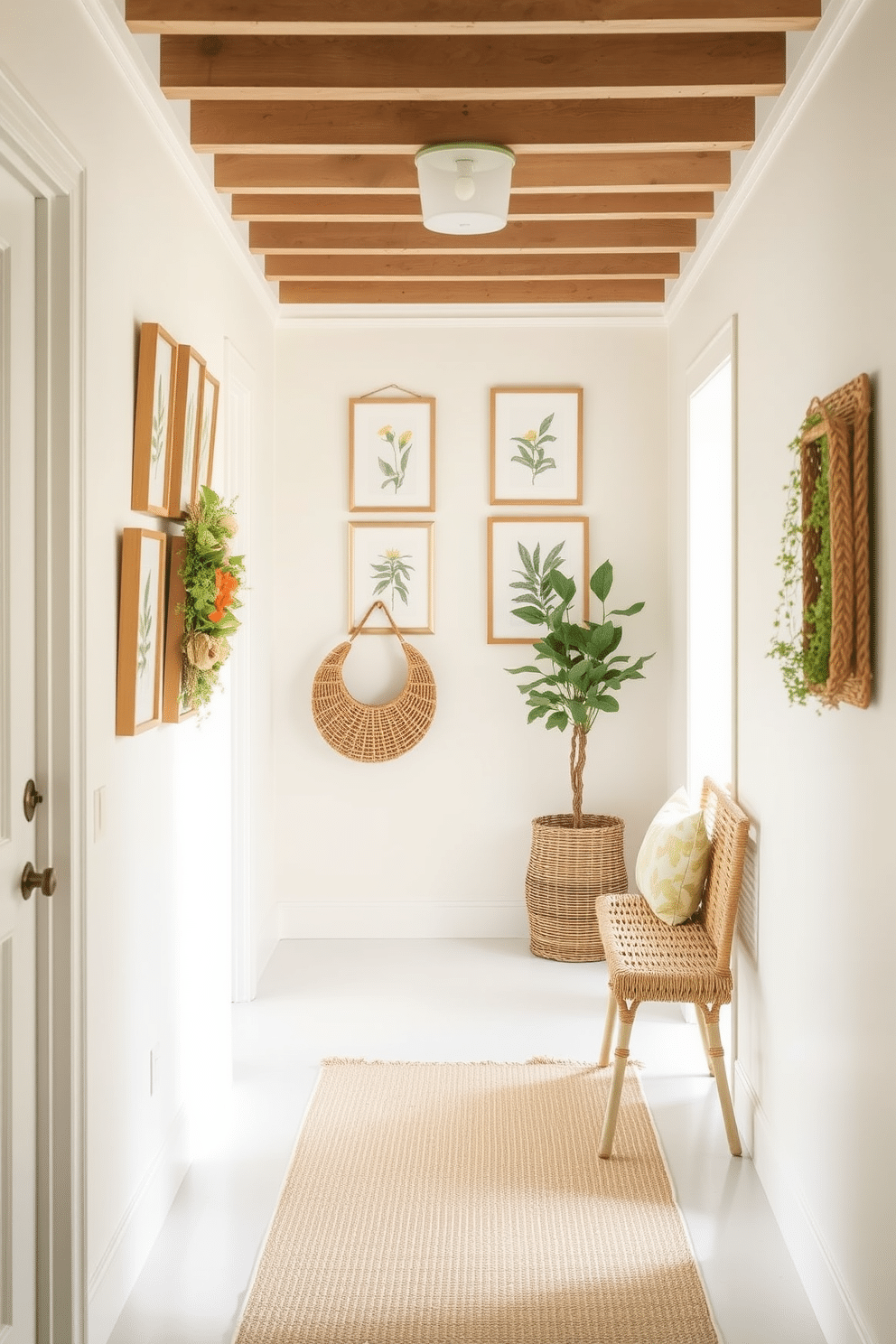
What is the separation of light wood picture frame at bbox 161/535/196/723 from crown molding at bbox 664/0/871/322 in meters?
1.65

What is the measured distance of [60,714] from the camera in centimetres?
211

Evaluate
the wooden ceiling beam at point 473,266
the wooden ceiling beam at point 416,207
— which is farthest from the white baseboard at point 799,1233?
the wooden ceiling beam at point 473,266

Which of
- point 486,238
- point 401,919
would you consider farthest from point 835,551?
point 401,919

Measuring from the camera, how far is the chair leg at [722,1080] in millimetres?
3080

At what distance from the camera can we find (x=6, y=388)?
193cm

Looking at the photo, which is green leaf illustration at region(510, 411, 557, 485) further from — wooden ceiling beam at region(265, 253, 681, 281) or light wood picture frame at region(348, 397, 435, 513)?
wooden ceiling beam at region(265, 253, 681, 281)

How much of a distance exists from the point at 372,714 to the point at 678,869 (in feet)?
5.84

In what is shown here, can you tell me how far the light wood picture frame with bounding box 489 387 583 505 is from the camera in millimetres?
4895

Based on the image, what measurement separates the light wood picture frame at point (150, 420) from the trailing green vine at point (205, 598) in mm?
192

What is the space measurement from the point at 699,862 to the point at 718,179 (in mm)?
1828

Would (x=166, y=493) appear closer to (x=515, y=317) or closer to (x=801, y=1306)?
(x=801, y=1306)

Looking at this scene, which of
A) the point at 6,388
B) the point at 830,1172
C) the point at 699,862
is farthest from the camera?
the point at 699,862

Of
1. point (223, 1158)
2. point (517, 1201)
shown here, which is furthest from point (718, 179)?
point (223, 1158)

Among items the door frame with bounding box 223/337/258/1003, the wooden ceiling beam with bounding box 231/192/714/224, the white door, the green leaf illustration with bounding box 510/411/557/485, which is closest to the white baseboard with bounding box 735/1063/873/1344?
the white door
